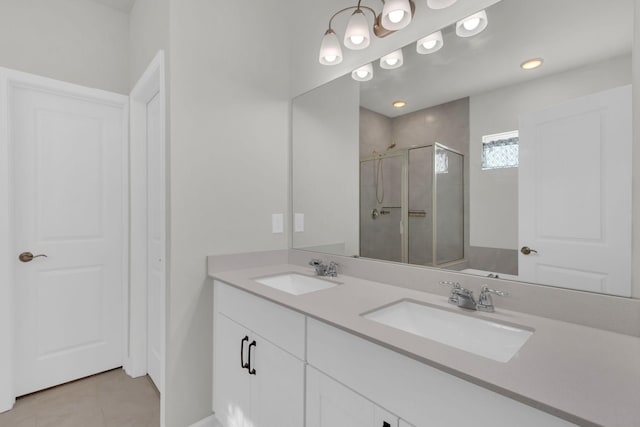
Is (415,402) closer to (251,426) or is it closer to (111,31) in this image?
(251,426)

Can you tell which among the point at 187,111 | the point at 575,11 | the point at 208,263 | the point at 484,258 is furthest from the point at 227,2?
the point at 484,258

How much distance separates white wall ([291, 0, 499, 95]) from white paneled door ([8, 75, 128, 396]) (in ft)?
4.88

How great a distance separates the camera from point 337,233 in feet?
5.92

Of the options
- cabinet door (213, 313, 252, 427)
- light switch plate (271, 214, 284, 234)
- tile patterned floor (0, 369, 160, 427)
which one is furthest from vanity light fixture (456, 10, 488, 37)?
tile patterned floor (0, 369, 160, 427)

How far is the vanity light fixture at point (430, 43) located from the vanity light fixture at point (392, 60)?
3.7 inches

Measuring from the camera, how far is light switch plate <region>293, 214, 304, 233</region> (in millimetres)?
2027

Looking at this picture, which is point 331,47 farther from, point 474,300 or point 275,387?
point 275,387

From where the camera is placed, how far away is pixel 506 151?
113cm

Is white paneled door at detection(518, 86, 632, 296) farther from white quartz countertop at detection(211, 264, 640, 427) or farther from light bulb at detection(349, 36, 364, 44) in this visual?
light bulb at detection(349, 36, 364, 44)

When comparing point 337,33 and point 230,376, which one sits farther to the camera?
point 337,33

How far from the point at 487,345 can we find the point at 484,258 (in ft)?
1.15

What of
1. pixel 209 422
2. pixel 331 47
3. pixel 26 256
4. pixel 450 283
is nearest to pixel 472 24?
pixel 331 47

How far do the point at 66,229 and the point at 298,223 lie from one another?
1.70 metres

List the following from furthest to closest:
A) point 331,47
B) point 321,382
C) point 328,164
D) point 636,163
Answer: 1. point 328,164
2. point 331,47
3. point 321,382
4. point 636,163
